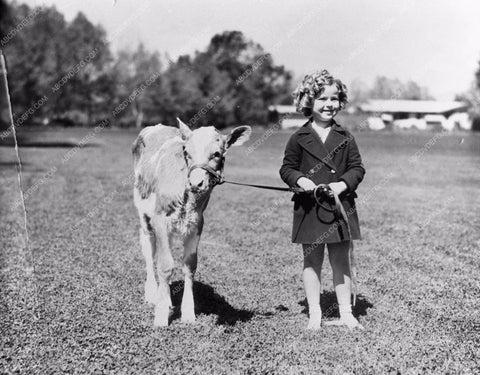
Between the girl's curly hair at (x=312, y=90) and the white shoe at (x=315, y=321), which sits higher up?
the girl's curly hair at (x=312, y=90)

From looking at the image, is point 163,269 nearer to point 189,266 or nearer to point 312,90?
point 189,266

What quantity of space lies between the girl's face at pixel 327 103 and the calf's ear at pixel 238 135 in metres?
0.77

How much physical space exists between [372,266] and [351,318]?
2955mm

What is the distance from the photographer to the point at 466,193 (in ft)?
61.6

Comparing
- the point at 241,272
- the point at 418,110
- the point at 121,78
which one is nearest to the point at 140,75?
the point at 121,78

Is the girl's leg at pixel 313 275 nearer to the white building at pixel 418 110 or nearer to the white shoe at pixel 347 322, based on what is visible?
the white shoe at pixel 347 322

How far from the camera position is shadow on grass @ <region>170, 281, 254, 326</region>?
6434 mm

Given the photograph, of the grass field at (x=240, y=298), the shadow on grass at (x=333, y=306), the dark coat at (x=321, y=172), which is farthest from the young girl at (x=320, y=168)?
the grass field at (x=240, y=298)

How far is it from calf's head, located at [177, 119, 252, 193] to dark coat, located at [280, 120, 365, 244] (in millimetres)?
777

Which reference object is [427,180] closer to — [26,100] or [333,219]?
[333,219]

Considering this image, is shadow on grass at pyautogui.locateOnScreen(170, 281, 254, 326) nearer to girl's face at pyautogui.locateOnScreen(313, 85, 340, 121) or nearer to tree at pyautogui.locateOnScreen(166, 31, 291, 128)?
girl's face at pyautogui.locateOnScreen(313, 85, 340, 121)

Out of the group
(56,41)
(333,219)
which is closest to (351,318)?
(333,219)

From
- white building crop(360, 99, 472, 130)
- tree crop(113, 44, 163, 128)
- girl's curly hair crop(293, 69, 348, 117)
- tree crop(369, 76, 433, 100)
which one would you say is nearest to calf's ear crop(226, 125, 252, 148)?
girl's curly hair crop(293, 69, 348, 117)

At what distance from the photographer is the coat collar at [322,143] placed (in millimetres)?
5996
